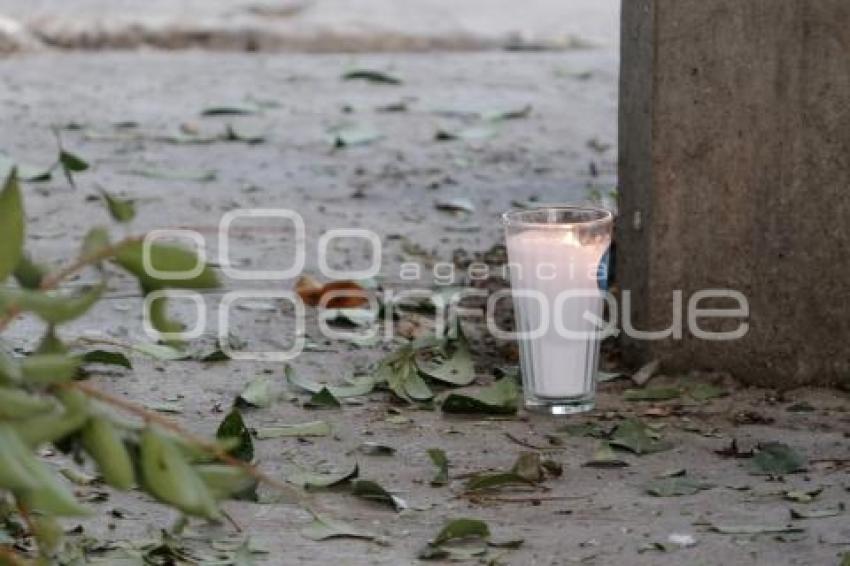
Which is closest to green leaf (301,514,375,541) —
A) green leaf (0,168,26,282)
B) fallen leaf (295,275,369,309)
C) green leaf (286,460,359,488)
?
green leaf (286,460,359,488)

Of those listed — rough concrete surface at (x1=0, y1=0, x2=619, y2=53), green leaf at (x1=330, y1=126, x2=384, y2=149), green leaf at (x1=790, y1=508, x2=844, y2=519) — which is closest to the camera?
green leaf at (x1=790, y1=508, x2=844, y2=519)

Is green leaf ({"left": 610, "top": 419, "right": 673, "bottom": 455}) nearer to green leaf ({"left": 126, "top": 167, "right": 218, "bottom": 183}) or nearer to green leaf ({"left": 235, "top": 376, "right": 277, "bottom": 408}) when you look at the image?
green leaf ({"left": 235, "top": 376, "right": 277, "bottom": 408})

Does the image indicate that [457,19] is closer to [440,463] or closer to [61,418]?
[440,463]

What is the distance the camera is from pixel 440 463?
2.58m

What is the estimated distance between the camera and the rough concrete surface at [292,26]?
6691 millimetres

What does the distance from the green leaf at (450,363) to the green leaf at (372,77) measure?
2849 millimetres

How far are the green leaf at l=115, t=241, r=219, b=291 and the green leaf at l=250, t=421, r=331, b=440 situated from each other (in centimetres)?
94

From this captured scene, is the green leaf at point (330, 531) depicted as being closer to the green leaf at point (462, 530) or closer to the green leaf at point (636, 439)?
the green leaf at point (462, 530)

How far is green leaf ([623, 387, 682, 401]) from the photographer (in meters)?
2.97

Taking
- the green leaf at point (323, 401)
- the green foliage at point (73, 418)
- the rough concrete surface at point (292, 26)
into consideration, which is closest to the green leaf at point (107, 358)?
the green leaf at point (323, 401)

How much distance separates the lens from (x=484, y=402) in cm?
288

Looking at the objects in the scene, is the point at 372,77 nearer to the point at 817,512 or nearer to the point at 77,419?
the point at 817,512

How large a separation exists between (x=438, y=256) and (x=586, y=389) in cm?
106

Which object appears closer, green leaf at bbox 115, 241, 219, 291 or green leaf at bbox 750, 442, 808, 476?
green leaf at bbox 115, 241, 219, 291
